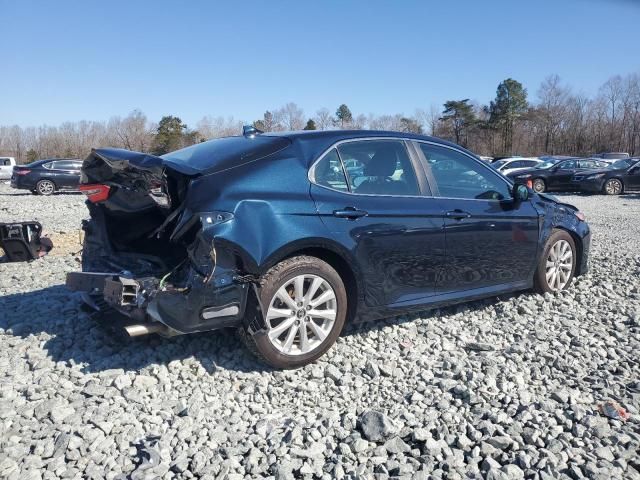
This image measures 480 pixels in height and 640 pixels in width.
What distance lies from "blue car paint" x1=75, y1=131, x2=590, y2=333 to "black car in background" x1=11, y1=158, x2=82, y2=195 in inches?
830

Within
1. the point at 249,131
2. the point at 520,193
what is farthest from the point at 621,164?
the point at 249,131

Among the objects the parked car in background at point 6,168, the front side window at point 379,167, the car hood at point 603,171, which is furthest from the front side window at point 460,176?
the parked car in background at point 6,168

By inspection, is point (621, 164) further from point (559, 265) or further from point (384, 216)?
point (384, 216)

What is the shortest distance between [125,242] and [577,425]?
358cm

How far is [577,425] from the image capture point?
3100mm

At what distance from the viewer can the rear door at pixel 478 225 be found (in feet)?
15.1

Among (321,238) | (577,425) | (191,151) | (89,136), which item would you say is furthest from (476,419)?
(89,136)

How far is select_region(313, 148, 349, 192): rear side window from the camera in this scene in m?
4.02

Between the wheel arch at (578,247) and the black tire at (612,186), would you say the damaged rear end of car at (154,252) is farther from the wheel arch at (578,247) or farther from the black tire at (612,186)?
the black tire at (612,186)

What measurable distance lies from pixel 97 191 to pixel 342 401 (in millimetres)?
2489

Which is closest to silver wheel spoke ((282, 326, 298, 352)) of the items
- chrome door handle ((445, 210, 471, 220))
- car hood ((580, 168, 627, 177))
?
chrome door handle ((445, 210, 471, 220))

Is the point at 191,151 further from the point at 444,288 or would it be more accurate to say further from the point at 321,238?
the point at 444,288

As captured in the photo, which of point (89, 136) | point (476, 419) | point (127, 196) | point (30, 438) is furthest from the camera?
point (89, 136)

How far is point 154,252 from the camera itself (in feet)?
14.8
